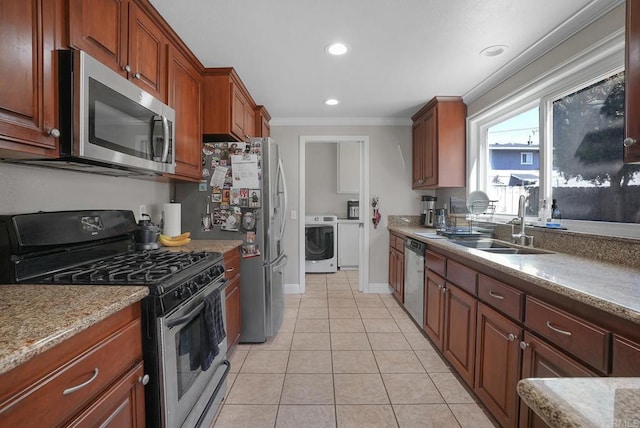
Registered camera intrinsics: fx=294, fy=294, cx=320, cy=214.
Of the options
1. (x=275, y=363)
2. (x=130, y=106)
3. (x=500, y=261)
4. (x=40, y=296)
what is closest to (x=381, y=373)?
(x=275, y=363)

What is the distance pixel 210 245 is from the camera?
2.17 metres

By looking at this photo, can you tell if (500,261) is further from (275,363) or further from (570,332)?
(275,363)

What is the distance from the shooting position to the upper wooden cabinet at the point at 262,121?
344 centimetres

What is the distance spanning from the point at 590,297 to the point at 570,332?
194 mm

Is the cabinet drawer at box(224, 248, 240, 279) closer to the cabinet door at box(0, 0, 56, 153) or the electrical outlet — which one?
the electrical outlet

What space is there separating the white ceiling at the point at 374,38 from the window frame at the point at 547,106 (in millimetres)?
195

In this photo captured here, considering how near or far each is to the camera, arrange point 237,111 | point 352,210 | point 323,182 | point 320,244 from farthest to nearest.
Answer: point 323,182 < point 352,210 < point 320,244 < point 237,111

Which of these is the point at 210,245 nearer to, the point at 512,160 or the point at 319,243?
the point at 512,160

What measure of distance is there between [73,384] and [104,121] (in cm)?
103

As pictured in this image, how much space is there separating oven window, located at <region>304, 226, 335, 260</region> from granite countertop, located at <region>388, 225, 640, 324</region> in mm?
3252

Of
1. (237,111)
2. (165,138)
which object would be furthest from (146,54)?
(237,111)

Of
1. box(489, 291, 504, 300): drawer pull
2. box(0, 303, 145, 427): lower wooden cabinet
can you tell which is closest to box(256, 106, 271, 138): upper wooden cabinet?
Result: box(0, 303, 145, 427): lower wooden cabinet

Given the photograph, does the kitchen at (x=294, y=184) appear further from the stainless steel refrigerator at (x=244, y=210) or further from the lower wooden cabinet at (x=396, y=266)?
the stainless steel refrigerator at (x=244, y=210)

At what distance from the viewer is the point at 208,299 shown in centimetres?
154
